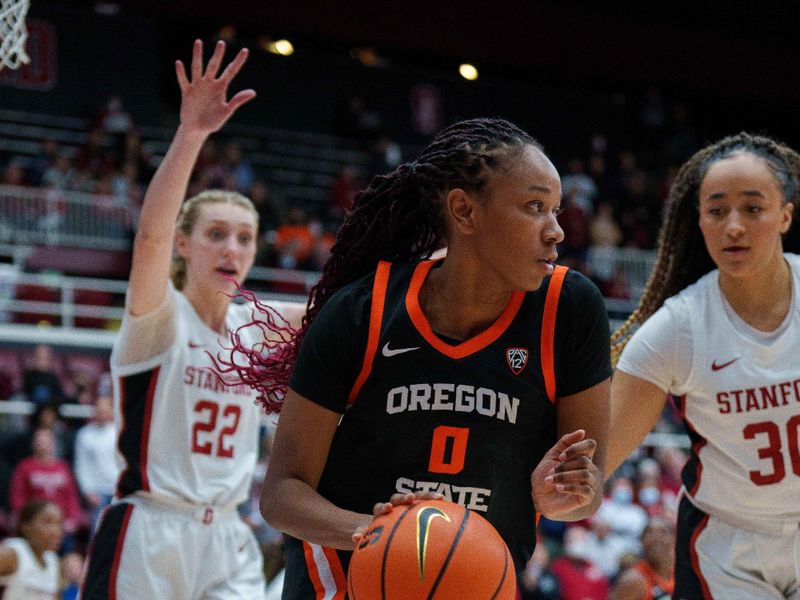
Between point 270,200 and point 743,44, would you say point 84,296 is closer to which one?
point 270,200

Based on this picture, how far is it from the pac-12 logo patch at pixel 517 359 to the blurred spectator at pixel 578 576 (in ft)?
27.5

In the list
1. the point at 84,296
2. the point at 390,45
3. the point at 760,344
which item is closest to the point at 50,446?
the point at 84,296

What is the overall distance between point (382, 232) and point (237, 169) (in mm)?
14258

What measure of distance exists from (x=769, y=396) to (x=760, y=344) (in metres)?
0.18

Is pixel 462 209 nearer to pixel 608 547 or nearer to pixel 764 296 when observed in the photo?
pixel 764 296

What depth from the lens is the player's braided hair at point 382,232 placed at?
10.4 feet

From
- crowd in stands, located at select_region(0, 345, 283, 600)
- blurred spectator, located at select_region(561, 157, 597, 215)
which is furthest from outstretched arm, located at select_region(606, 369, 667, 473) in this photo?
blurred spectator, located at select_region(561, 157, 597, 215)

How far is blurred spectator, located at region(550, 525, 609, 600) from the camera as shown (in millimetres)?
11000

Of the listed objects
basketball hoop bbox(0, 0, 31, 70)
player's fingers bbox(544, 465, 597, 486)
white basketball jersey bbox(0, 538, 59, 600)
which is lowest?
white basketball jersey bbox(0, 538, 59, 600)

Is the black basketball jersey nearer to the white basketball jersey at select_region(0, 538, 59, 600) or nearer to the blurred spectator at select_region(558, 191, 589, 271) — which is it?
the white basketball jersey at select_region(0, 538, 59, 600)

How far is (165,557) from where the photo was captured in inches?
177

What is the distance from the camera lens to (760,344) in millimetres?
3928

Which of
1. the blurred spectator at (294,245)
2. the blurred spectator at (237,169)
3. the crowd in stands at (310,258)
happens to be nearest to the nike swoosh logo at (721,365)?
the crowd in stands at (310,258)

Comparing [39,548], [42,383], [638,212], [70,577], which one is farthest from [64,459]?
[638,212]
